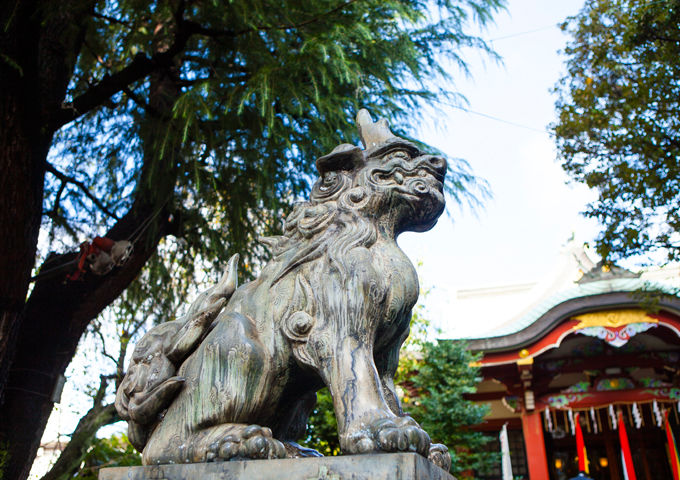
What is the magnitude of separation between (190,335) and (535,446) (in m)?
7.91

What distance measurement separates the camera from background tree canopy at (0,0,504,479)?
3746 millimetres

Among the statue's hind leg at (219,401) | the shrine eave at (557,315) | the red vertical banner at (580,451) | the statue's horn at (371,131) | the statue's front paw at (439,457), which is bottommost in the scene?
the statue's front paw at (439,457)

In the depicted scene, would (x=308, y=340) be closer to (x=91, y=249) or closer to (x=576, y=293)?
(x=91, y=249)

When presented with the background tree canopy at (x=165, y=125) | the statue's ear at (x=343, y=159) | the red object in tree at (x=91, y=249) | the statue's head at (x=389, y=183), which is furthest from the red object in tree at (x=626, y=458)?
the statue's ear at (x=343, y=159)

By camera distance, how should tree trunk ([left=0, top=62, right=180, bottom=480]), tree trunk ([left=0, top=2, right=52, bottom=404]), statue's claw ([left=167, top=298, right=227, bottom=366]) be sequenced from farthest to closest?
tree trunk ([left=0, top=62, right=180, bottom=480])
tree trunk ([left=0, top=2, right=52, bottom=404])
statue's claw ([left=167, top=298, right=227, bottom=366])

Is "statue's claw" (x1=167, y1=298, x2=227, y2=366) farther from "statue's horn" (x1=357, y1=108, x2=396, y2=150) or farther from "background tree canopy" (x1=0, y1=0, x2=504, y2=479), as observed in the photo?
"background tree canopy" (x1=0, y1=0, x2=504, y2=479)

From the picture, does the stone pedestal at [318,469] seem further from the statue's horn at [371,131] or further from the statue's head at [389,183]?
the statue's horn at [371,131]

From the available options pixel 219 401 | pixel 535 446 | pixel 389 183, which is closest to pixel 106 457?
pixel 219 401

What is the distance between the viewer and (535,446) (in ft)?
27.2

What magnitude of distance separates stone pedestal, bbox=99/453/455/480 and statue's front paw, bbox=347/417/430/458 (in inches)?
1.4

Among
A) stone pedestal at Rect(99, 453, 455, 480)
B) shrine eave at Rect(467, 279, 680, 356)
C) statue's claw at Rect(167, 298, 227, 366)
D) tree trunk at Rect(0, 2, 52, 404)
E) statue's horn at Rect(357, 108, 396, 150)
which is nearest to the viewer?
stone pedestal at Rect(99, 453, 455, 480)

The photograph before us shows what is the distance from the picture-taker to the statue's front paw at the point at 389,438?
136 centimetres

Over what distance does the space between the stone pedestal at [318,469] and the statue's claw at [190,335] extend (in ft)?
1.19

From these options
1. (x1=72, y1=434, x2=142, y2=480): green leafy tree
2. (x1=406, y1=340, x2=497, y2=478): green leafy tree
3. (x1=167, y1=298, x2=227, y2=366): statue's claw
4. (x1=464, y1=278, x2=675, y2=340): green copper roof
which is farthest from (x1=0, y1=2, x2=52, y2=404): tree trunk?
(x1=464, y1=278, x2=675, y2=340): green copper roof
